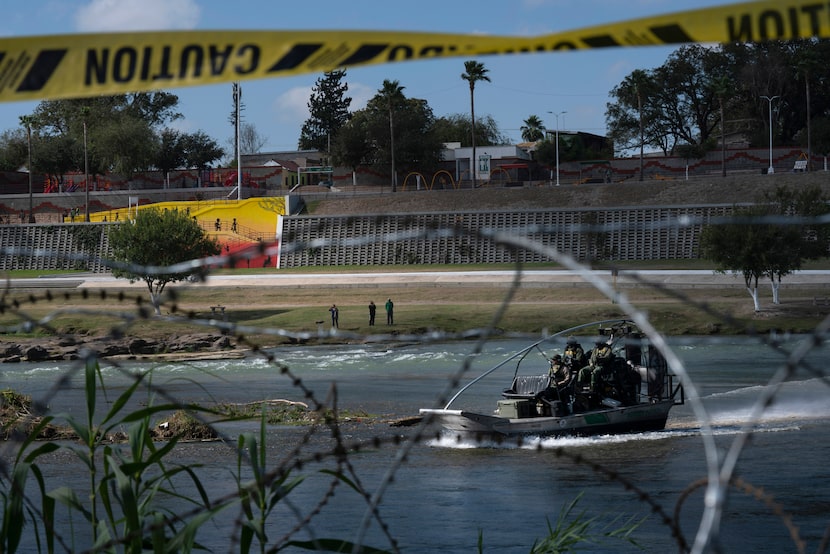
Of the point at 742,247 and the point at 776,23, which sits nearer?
the point at 776,23

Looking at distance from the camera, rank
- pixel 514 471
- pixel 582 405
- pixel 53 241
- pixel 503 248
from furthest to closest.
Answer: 1. pixel 53 241
2. pixel 503 248
3. pixel 582 405
4. pixel 514 471

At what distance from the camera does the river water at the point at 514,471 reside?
581 inches

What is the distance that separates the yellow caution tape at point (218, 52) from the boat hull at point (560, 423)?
17.9m

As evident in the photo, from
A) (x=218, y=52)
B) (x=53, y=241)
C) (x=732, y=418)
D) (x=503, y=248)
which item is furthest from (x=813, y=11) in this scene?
(x=53, y=241)

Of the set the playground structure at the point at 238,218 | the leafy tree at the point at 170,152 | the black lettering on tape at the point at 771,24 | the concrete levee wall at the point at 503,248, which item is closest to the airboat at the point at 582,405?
the black lettering on tape at the point at 771,24

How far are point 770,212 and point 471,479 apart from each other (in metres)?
31.7

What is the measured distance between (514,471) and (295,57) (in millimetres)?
16518

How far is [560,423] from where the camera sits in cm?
2162

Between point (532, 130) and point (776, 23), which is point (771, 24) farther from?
point (532, 130)

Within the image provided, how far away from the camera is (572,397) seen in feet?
72.1

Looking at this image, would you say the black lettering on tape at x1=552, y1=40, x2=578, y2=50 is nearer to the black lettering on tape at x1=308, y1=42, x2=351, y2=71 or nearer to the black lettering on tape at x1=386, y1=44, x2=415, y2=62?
the black lettering on tape at x1=386, y1=44, x2=415, y2=62

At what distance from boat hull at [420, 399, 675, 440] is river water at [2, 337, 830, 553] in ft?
0.75

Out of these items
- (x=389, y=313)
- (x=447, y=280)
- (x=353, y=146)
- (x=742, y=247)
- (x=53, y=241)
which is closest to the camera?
(x=742, y=247)

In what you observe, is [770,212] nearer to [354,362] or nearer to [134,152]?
[354,362]
